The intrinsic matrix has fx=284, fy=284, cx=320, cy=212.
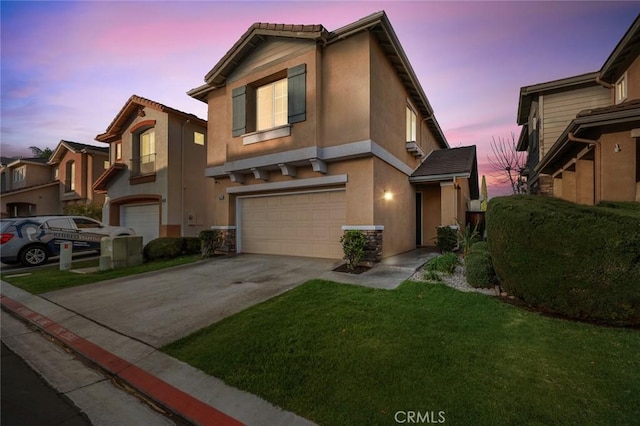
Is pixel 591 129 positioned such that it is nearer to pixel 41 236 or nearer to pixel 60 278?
pixel 60 278

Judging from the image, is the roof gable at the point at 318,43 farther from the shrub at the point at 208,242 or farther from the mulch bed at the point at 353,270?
the mulch bed at the point at 353,270

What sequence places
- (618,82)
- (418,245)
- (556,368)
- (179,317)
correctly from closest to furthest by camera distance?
(556,368), (179,317), (618,82), (418,245)

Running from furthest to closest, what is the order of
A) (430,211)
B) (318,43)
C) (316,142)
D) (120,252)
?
1. (430,211)
2. (120,252)
3. (318,43)
4. (316,142)

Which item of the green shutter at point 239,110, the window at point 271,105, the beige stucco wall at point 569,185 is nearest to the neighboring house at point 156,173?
the green shutter at point 239,110

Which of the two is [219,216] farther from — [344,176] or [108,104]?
[108,104]

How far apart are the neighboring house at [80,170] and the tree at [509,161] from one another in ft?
95.8

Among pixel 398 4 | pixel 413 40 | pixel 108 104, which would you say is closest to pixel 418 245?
pixel 413 40

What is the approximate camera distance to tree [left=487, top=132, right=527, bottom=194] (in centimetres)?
2072

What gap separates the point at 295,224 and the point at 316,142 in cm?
299

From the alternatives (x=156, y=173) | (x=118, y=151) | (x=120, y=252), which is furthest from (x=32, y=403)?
(x=118, y=151)

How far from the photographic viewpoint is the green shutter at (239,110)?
10414 mm

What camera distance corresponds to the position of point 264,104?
34.5ft

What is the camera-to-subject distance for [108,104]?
15.4 meters

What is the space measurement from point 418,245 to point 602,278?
949 cm
